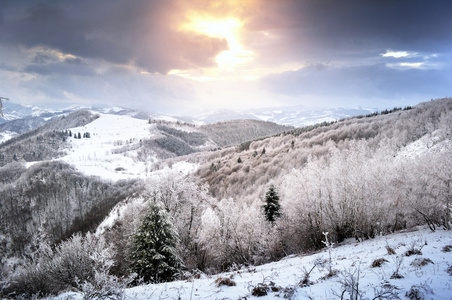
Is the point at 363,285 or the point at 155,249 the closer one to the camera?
the point at 363,285

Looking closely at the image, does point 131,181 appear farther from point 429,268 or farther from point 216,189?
point 429,268

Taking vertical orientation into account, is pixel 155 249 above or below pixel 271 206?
below

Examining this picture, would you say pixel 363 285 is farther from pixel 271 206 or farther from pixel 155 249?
pixel 271 206

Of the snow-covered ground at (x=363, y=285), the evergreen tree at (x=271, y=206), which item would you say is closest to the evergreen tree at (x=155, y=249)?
the snow-covered ground at (x=363, y=285)

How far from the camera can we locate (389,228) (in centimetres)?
1864

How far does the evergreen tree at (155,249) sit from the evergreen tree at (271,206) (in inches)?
488

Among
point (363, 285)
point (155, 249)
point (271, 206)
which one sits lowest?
point (155, 249)

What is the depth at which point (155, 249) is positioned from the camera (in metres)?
18.0

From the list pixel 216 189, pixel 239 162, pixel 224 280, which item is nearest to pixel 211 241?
pixel 224 280

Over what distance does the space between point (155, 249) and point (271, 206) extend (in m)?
14.8

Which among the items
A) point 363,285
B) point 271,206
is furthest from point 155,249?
point 363,285

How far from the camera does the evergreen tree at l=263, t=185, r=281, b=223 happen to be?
1044 inches

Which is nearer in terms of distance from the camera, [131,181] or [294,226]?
[294,226]

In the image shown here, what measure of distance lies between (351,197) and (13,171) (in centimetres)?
22749
